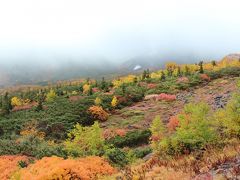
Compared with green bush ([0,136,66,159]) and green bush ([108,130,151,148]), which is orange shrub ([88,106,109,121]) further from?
green bush ([0,136,66,159])

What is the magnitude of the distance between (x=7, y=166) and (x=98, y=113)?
97.8 ft

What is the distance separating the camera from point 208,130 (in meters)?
Answer: 20.8

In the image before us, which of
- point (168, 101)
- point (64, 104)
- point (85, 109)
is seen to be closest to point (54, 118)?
point (85, 109)

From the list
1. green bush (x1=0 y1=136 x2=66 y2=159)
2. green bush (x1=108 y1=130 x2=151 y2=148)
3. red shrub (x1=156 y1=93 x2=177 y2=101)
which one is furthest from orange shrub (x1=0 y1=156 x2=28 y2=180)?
red shrub (x1=156 y1=93 x2=177 y2=101)

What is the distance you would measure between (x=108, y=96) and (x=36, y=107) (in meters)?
13.3

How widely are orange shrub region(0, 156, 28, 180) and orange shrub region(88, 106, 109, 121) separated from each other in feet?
84.6

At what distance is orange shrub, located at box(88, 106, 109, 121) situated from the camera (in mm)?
58812

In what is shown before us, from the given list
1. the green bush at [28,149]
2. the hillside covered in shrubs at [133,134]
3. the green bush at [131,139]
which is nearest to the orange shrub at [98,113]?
the hillside covered in shrubs at [133,134]

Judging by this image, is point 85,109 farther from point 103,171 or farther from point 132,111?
point 103,171

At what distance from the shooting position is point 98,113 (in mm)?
59156

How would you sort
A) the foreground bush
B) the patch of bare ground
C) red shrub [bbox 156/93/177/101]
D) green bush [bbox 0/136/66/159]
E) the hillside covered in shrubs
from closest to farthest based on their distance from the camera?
the hillside covered in shrubs < the foreground bush < green bush [bbox 0/136/66/159] < the patch of bare ground < red shrub [bbox 156/93/177/101]

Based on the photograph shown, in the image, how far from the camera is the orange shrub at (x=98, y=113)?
193 feet

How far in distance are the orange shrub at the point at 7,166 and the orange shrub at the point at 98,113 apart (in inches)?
1015

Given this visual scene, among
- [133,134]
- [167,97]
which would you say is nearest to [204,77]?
[167,97]
